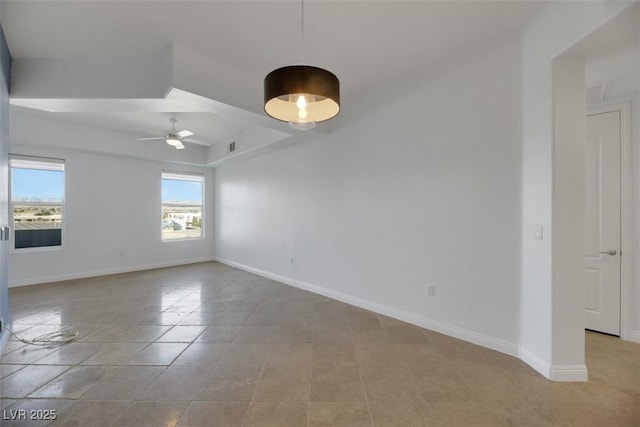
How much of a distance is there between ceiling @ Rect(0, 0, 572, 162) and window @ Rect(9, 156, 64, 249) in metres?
3.14

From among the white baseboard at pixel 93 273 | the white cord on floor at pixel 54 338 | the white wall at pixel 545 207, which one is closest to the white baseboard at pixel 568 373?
the white wall at pixel 545 207

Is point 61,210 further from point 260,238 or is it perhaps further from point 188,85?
point 188,85

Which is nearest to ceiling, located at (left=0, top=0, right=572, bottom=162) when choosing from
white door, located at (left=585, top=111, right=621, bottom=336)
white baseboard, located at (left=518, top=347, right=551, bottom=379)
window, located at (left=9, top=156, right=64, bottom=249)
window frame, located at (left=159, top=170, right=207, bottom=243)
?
white door, located at (left=585, top=111, right=621, bottom=336)

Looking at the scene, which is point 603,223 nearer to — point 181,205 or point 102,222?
point 181,205

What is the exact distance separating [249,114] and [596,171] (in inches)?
164

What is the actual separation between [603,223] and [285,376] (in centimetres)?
378

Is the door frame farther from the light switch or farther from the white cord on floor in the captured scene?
the white cord on floor

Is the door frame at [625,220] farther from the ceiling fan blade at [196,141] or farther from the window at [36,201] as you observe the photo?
the window at [36,201]

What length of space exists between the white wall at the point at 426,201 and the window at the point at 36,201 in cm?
486

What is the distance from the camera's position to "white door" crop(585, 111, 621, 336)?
277 centimetres

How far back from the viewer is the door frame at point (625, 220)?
2697 mm

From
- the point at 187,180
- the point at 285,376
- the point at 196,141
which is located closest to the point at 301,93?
the point at 285,376

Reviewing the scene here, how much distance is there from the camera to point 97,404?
1777mm

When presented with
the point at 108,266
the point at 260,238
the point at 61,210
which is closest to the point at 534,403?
the point at 260,238
